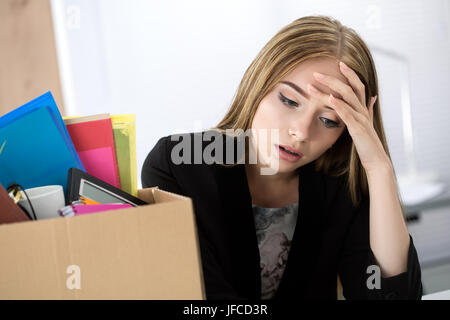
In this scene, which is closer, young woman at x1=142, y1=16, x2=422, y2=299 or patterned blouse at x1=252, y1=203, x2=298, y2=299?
young woman at x1=142, y1=16, x2=422, y2=299

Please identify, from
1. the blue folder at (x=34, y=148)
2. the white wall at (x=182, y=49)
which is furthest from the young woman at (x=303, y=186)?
the white wall at (x=182, y=49)

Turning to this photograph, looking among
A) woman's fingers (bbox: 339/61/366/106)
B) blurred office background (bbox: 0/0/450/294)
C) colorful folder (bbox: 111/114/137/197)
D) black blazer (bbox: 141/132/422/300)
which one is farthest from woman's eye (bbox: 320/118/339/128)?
blurred office background (bbox: 0/0/450/294)

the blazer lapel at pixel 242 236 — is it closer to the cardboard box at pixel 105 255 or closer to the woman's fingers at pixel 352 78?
the woman's fingers at pixel 352 78

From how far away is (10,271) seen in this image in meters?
0.46

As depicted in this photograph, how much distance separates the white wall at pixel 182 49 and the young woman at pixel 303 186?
3.27 ft

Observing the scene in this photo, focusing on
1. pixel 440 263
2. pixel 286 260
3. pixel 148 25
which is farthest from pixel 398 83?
pixel 286 260

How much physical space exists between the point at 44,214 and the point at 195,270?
260 mm

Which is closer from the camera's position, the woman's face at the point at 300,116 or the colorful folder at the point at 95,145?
the colorful folder at the point at 95,145

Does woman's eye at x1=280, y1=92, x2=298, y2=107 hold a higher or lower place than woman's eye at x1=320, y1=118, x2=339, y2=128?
higher

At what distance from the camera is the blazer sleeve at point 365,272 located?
94 cm

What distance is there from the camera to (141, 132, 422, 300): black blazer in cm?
106

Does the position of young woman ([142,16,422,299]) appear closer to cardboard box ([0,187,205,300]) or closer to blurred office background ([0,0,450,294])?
cardboard box ([0,187,205,300])

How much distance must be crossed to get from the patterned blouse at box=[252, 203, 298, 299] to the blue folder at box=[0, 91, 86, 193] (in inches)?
25.8
